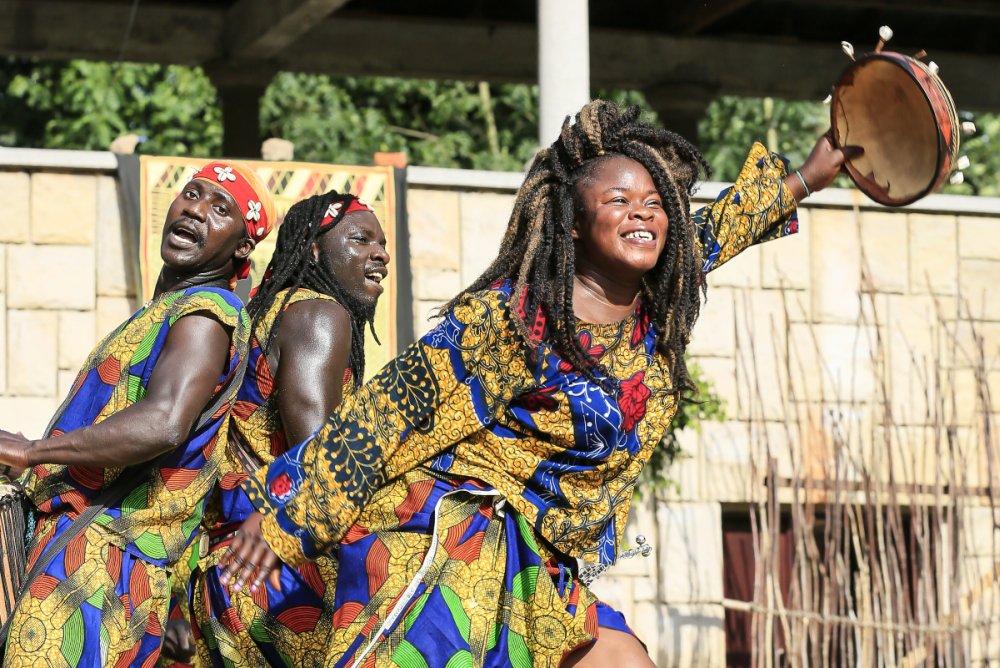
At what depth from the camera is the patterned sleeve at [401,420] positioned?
3357mm

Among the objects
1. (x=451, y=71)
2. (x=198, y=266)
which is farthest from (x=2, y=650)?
(x=451, y=71)

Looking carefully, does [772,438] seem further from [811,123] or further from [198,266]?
[811,123]

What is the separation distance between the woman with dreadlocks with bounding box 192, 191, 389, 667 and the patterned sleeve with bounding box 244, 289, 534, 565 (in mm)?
343

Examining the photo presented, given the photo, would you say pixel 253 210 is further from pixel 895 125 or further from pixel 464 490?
pixel 895 125

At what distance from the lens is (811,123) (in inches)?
689

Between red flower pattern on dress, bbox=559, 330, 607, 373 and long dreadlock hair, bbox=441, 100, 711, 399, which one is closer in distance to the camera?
red flower pattern on dress, bbox=559, 330, 607, 373

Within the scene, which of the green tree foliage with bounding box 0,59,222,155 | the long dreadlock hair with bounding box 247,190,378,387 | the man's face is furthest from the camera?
the green tree foliage with bounding box 0,59,222,155

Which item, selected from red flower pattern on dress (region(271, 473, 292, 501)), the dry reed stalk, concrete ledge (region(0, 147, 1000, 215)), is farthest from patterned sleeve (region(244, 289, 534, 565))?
concrete ledge (region(0, 147, 1000, 215))

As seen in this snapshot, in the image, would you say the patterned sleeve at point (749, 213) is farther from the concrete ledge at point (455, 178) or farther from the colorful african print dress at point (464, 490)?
the concrete ledge at point (455, 178)

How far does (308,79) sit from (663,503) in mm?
10060

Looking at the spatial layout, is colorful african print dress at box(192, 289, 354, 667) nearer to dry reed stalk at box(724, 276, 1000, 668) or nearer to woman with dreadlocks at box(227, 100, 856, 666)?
woman with dreadlocks at box(227, 100, 856, 666)

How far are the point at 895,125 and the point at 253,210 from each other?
5.39ft

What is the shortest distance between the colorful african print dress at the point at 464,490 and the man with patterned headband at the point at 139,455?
350 mm

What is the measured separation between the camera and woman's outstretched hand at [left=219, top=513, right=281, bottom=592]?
3414 millimetres
